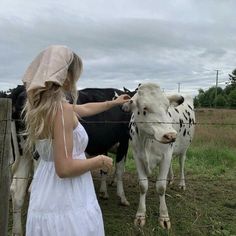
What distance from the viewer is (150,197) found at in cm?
715

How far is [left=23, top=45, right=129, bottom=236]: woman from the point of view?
2.65 metres

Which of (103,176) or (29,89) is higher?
(29,89)

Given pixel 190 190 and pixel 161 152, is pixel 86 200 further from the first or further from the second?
pixel 190 190

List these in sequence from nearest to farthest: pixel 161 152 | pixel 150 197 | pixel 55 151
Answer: pixel 55 151, pixel 161 152, pixel 150 197

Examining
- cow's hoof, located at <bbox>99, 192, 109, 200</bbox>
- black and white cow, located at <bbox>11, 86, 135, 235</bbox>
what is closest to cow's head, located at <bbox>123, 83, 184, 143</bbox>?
black and white cow, located at <bbox>11, 86, 135, 235</bbox>

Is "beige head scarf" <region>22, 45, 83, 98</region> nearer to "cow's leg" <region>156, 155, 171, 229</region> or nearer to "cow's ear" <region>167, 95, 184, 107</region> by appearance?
"cow's ear" <region>167, 95, 184, 107</region>

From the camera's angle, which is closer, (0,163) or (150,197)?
(0,163)

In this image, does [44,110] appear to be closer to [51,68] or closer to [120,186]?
[51,68]

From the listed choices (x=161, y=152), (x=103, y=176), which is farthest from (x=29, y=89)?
(x=103, y=176)

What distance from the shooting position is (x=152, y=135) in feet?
18.0

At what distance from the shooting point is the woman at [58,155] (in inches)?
104

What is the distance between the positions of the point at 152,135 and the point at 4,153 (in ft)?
8.20

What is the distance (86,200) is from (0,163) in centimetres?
84

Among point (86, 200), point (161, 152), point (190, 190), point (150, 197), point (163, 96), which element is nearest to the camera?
point (86, 200)
